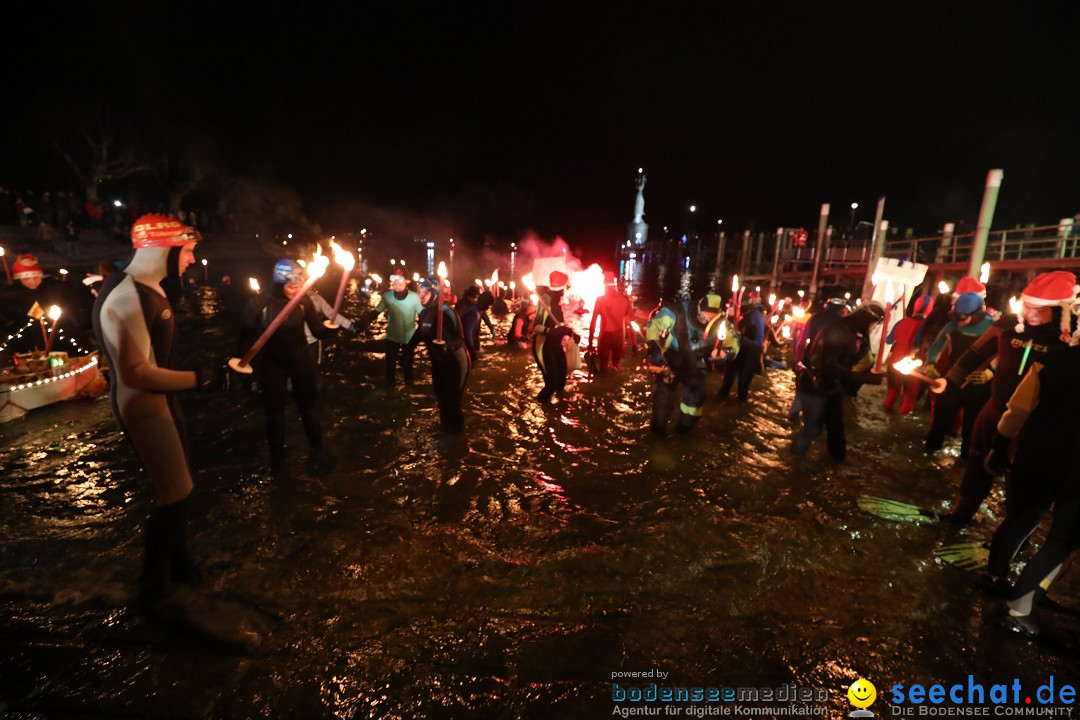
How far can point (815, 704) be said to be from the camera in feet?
9.01

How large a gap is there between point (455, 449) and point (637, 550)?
8.99 ft

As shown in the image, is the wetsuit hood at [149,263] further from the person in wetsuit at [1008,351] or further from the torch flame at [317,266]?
the person in wetsuit at [1008,351]

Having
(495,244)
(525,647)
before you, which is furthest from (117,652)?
(495,244)

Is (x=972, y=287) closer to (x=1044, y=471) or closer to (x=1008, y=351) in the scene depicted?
(x=1008, y=351)

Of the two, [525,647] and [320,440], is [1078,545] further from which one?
[320,440]

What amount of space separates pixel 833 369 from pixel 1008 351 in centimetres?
139

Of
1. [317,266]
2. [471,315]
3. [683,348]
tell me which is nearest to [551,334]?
[471,315]

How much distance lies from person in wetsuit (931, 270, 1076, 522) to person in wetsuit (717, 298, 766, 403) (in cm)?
334

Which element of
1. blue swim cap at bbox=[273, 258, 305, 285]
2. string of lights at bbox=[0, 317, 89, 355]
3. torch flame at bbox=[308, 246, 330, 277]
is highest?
torch flame at bbox=[308, 246, 330, 277]

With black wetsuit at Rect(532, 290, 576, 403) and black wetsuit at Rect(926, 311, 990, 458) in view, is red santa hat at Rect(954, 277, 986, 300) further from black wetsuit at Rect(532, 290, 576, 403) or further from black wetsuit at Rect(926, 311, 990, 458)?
black wetsuit at Rect(532, 290, 576, 403)

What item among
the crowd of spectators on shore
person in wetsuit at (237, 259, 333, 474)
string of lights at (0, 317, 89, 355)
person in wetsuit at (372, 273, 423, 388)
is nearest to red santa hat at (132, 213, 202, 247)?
person in wetsuit at (237, 259, 333, 474)

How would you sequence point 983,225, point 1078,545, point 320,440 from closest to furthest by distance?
point 1078,545 < point 320,440 < point 983,225

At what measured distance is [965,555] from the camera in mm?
4121

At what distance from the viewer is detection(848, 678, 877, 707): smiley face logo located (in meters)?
2.76
